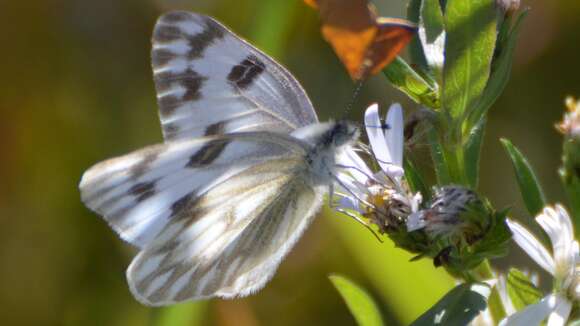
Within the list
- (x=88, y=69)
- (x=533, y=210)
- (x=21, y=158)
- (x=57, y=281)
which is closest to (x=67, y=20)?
(x=88, y=69)

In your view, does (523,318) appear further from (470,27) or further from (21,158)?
(21,158)

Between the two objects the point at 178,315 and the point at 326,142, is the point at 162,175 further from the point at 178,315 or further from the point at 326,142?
the point at 178,315

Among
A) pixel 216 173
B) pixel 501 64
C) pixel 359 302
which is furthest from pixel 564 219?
pixel 216 173

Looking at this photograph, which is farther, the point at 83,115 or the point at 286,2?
the point at 83,115

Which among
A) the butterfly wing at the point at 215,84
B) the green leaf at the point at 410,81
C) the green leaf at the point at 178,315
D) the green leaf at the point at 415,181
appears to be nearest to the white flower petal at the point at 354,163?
the butterfly wing at the point at 215,84

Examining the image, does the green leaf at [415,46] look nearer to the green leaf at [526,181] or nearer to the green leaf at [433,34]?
the green leaf at [433,34]

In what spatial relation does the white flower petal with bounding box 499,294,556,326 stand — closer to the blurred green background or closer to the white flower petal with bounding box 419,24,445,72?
the white flower petal with bounding box 419,24,445,72
